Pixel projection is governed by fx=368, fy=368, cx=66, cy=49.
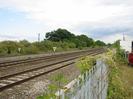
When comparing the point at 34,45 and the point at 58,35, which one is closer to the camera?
the point at 34,45

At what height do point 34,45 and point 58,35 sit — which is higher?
point 58,35

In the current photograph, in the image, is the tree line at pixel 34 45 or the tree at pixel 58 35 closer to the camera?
the tree line at pixel 34 45

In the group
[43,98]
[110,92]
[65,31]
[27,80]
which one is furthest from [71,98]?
[65,31]

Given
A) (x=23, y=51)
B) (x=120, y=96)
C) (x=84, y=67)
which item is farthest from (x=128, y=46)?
(x=84, y=67)

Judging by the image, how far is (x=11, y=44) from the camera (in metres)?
60.9

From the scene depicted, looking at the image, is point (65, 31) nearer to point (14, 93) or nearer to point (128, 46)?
point (128, 46)

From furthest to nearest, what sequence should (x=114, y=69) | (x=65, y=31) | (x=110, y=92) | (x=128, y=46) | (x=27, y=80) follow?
(x=65, y=31)
(x=128, y=46)
(x=27, y=80)
(x=114, y=69)
(x=110, y=92)

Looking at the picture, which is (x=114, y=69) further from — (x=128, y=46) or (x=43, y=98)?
(x=128, y=46)

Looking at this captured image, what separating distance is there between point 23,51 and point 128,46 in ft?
78.0

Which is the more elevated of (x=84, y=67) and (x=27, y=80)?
(x=84, y=67)

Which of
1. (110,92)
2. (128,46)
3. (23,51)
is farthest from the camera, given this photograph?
(23,51)

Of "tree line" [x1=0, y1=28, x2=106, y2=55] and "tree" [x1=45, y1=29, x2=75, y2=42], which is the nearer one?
"tree line" [x1=0, y1=28, x2=106, y2=55]

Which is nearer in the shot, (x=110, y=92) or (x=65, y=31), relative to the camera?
(x=110, y=92)

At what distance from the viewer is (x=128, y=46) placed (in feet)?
134
